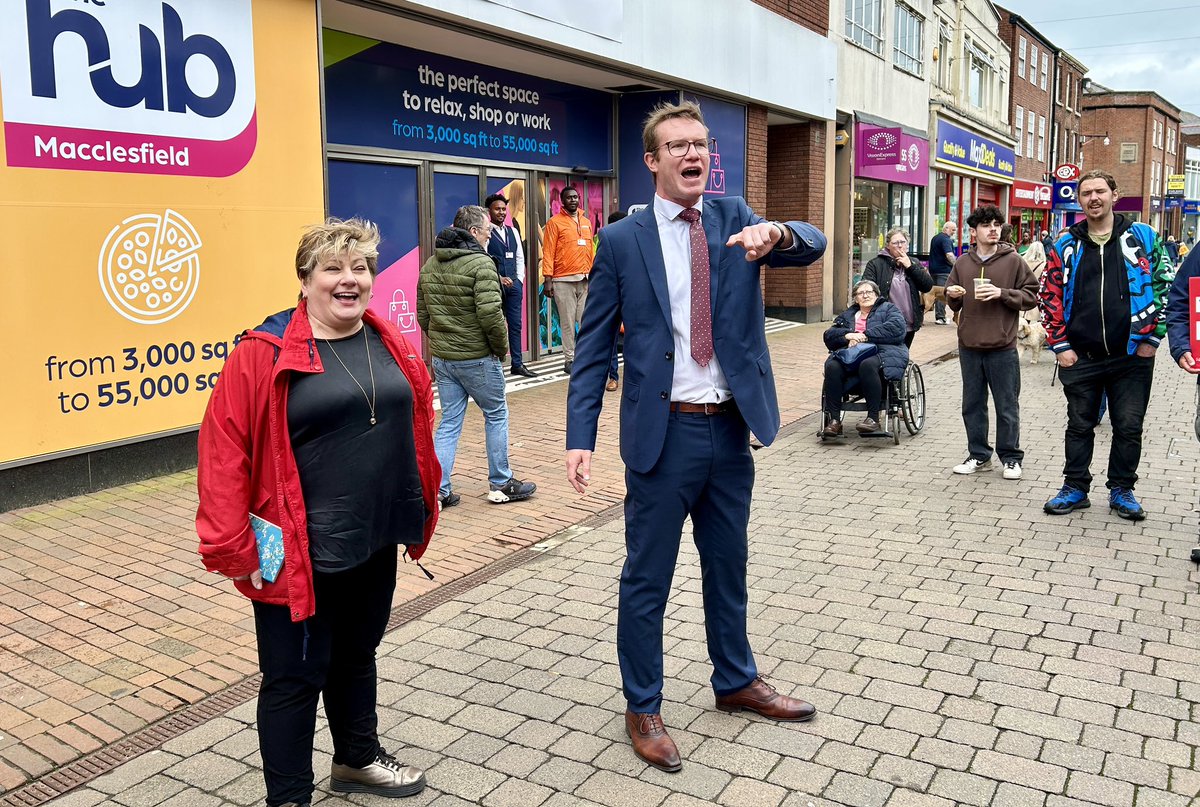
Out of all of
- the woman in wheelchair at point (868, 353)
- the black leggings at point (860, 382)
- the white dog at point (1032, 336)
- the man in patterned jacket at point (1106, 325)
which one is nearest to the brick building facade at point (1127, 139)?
the white dog at point (1032, 336)

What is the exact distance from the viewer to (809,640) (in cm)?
441

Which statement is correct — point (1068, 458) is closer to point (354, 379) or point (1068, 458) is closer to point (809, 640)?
point (809, 640)

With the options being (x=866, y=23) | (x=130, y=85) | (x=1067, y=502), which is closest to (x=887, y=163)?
(x=866, y=23)

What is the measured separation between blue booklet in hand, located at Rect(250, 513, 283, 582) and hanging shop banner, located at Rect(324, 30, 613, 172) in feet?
23.3

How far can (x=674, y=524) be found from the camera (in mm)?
3459

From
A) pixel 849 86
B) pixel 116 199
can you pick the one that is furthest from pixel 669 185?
pixel 849 86

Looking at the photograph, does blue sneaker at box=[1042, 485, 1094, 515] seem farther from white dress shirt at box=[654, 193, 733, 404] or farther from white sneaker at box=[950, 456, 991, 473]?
white dress shirt at box=[654, 193, 733, 404]

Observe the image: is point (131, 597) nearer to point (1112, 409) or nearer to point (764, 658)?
point (764, 658)

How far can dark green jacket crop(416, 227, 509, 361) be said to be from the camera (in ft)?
20.8

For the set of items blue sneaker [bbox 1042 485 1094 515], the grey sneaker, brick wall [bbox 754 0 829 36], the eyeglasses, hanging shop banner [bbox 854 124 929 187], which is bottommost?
the grey sneaker

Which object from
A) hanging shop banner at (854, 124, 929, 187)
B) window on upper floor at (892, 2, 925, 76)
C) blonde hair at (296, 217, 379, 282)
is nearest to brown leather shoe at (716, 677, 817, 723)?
blonde hair at (296, 217, 379, 282)

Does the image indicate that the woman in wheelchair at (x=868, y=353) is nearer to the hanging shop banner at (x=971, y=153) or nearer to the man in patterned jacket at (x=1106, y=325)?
the man in patterned jacket at (x=1106, y=325)

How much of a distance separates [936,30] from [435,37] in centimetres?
1946

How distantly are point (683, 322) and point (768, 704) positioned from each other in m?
1.39
